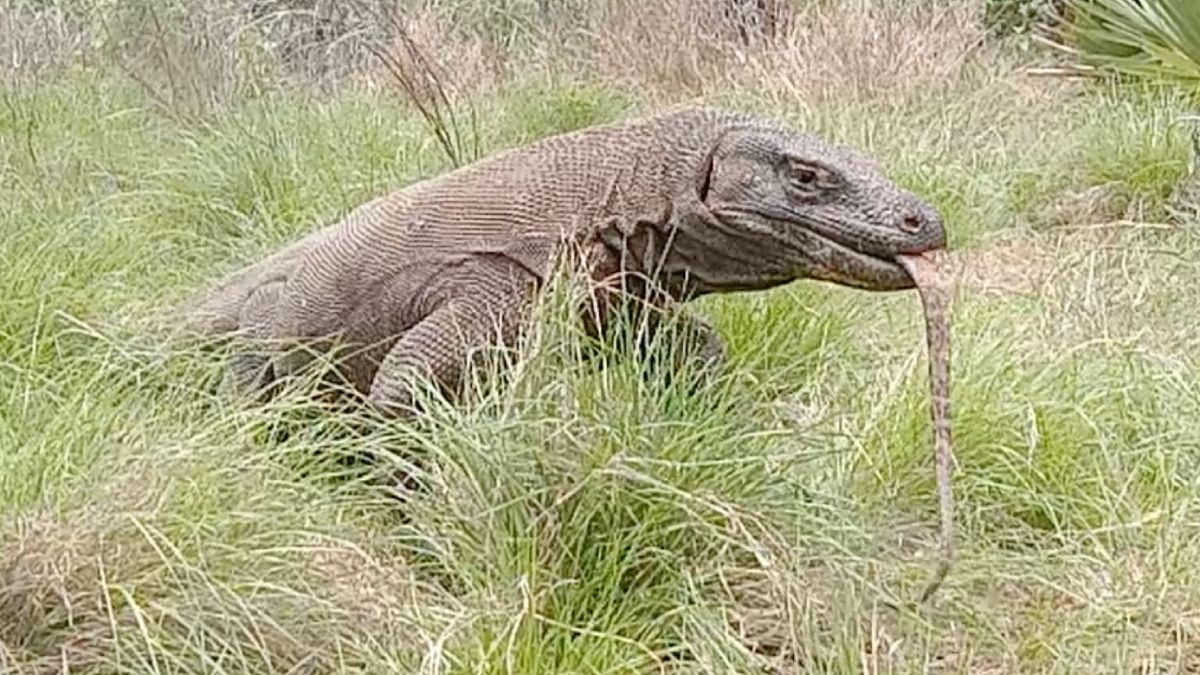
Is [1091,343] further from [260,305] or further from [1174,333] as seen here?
[260,305]

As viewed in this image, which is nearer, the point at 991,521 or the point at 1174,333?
the point at 991,521

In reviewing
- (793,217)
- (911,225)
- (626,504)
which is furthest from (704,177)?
(626,504)

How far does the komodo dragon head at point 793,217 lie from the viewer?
2660 millimetres

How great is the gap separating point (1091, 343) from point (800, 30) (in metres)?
4.17

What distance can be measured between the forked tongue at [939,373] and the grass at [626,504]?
0.08m

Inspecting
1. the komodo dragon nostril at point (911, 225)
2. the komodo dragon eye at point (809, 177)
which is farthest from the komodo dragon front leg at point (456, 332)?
the komodo dragon nostril at point (911, 225)

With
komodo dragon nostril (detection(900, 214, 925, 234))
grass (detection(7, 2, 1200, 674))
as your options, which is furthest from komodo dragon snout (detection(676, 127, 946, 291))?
grass (detection(7, 2, 1200, 674))

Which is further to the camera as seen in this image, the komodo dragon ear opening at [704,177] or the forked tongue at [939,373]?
the komodo dragon ear opening at [704,177]

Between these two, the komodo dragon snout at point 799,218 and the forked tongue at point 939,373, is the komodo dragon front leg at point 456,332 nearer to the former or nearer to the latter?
the komodo dragon snout at point 799,218

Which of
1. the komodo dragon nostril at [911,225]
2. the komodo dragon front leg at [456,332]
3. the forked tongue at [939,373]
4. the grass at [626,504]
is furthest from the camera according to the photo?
the komodo dragon front leg at [456,332]

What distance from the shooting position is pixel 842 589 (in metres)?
2.23

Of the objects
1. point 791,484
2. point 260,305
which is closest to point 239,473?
point 791,484

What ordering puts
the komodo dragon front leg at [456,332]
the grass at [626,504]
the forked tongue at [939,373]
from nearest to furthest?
the grass at [626,504], the forked tongue at [939,373], the komodo dragon front leg at [456,332]

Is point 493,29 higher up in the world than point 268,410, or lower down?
lower down
